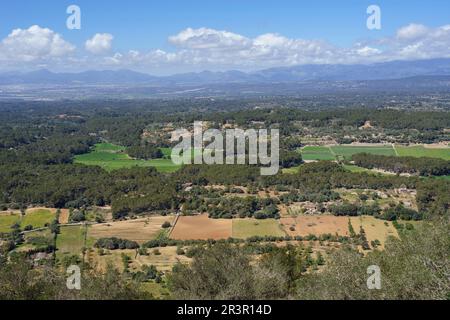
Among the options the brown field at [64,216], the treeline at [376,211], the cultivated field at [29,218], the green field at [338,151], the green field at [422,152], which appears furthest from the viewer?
the green field at [338,151]

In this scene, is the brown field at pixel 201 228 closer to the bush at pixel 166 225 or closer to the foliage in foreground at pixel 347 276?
the bush at pixel 166 225

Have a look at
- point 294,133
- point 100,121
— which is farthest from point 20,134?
point 294,133

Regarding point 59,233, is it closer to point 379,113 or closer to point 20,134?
point 20,134

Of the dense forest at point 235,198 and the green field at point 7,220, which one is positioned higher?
the dense forest at point 235,198

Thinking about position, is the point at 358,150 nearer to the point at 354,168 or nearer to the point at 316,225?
the point at 354,168

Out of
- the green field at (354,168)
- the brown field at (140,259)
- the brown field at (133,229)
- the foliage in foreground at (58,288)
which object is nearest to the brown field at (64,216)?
the brown field at (133,229)

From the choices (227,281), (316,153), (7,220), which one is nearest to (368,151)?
(316,153)

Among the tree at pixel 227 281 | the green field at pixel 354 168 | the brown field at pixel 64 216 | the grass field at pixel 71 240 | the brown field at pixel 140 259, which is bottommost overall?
the brown field at pixel 140 259
